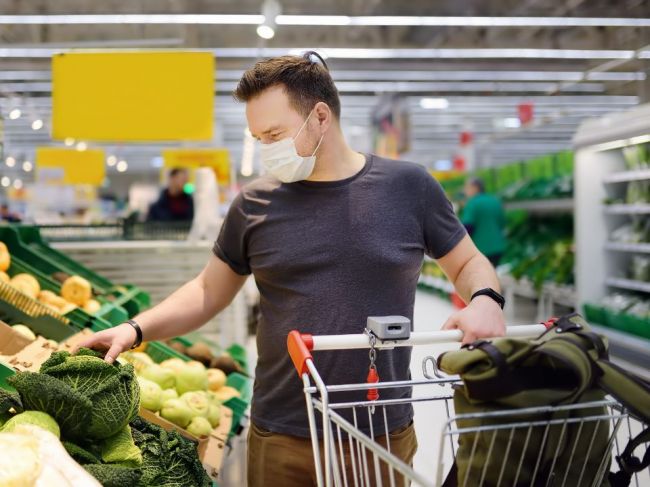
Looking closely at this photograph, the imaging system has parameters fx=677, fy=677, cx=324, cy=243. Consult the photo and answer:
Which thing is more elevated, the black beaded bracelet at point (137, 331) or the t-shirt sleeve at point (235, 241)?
the t-shirt sleeve at point (235, 241)

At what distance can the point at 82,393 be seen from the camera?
4.99ft

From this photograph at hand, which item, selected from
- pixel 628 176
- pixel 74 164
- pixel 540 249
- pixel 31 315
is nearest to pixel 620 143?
pixel 628 176

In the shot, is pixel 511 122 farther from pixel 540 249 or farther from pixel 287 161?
pixel 287 161

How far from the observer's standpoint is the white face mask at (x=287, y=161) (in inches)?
74.8

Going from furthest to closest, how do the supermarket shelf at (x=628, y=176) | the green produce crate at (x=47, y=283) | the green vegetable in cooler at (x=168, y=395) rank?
the supermarket shelf at (x=628, y=176)
the green produce crate at (x=47, y=283)
the green vegetable in cooler at (x=168, y=395)

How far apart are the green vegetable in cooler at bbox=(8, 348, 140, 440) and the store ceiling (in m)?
5.31

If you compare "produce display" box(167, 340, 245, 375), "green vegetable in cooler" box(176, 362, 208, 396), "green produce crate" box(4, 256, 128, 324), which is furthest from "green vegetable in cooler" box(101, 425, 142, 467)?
Answer: "produce display" box(167, 340, 245, 375)

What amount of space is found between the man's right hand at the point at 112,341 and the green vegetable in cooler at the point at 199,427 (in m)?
0.77

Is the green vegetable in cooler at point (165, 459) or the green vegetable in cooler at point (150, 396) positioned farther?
the green vegetable in cooler at point (150, 396)

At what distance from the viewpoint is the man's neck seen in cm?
196

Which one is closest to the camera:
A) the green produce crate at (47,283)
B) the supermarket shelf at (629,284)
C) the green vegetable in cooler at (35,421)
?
the green vegetable in cooler at (35,421)

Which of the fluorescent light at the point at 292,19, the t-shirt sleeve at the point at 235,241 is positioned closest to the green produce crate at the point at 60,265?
the t-shirt sleeve at the point at 235,241

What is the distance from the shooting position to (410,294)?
1.97 metres

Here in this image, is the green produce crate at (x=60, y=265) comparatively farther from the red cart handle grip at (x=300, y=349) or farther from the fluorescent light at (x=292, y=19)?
the fluorescent light at (x=292, y=19)
